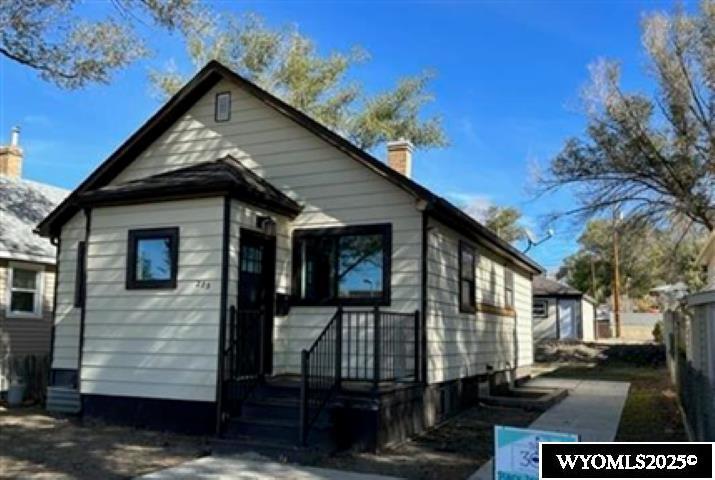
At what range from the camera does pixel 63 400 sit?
11.2m

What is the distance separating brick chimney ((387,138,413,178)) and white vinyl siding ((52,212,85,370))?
590 centimetres

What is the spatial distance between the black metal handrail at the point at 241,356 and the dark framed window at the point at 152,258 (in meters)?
1.12

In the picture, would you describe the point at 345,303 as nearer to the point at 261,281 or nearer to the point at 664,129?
the point at 261,281

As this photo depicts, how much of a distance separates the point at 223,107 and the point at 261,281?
326 centimetres

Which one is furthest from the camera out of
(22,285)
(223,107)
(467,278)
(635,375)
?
(635,375)

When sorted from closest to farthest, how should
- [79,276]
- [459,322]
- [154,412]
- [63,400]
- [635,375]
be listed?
1. [154,412]
2. [63,400]
3. [459,322]
4. [79,276]
5. [635,375]

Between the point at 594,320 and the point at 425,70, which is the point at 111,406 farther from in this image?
the point at 594,320

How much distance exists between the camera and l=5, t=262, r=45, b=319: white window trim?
14.9 meters

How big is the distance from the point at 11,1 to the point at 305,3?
680cm

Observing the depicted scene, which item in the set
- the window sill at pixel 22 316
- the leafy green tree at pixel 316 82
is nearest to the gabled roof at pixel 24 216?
the window sill at pixel 22 316

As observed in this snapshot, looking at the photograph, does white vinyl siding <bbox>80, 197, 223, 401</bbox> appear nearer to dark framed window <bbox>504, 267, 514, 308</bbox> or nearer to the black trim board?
the black trim board

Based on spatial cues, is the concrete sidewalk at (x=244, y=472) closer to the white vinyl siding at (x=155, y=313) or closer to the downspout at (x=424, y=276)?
the white vinyl siding at (x=155, y=313)

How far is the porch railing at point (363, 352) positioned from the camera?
28.5 ft

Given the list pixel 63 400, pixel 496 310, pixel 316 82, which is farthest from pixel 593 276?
pixel 63 400
